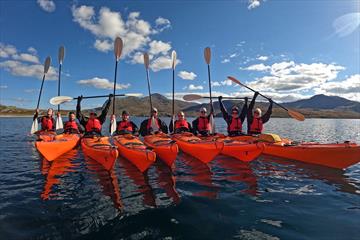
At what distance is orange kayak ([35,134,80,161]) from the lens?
1089 centimetres

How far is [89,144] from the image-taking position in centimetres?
1130

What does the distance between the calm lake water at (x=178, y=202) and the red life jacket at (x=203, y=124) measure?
3548 millimetres

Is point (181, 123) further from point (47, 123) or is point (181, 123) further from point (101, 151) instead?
point (47, 123)

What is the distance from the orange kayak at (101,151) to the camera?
30.6 ft

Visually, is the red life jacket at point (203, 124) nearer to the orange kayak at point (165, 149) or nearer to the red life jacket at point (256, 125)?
the red life jacket at point (256, 125)

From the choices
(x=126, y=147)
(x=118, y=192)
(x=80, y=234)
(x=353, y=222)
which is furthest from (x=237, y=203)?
(x=126, y=147)

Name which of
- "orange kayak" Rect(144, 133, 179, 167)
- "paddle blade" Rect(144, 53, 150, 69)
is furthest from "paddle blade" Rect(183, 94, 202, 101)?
"paddle blade" Rect(144, 53, 150, 69)

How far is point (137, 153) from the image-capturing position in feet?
30.9

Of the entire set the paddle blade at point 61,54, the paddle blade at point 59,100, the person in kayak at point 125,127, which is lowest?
the person in kayak at point 125,127

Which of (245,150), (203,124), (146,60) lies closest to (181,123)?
(203,124)

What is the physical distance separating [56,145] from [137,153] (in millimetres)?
4639

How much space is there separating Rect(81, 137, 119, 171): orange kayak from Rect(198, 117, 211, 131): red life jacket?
5298 mm

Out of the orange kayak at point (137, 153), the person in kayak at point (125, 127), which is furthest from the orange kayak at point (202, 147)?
the person in kayak at point (125, 127)

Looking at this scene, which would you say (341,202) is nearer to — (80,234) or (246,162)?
(246,162)
